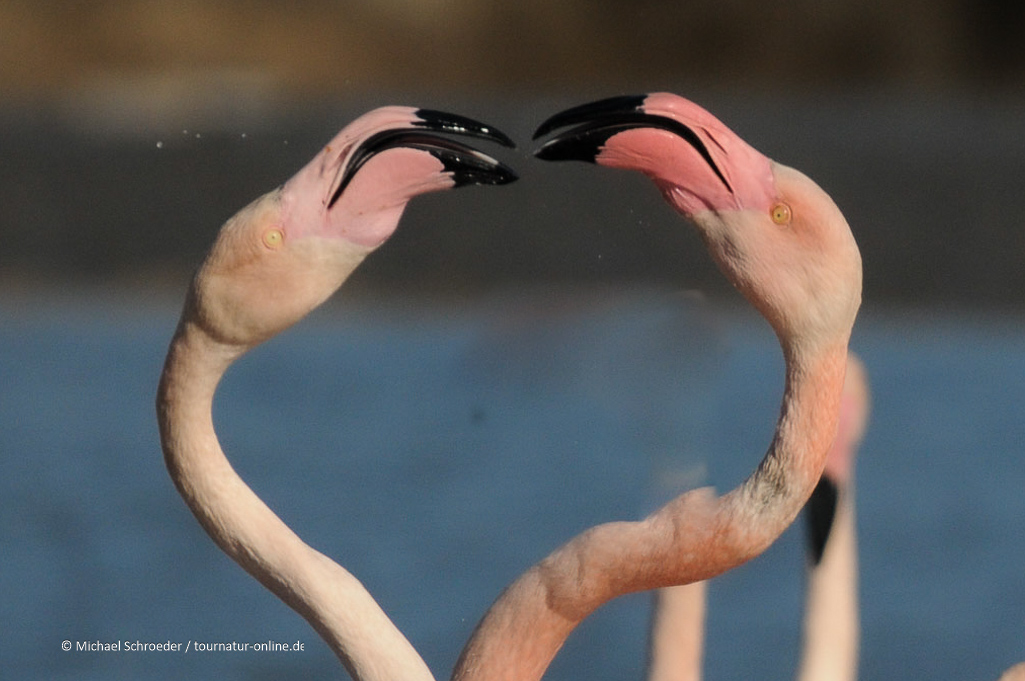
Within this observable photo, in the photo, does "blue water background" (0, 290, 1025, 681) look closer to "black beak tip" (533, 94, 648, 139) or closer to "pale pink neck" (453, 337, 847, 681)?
"pale pink neck" (453, 337, 847, 681)

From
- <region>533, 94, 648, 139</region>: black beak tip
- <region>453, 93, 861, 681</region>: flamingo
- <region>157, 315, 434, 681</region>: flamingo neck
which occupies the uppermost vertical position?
<region>533, 94, 648, 139</region>: black beak tip

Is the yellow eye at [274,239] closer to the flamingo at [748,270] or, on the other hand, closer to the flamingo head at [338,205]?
the flamingo head at [338,205]

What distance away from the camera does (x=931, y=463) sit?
1172 cm

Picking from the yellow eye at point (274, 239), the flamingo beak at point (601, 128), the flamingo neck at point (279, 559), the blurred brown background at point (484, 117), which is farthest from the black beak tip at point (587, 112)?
the blurred brown background at point (484, 117)

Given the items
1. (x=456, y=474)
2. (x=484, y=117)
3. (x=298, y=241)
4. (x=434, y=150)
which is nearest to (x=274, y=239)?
(x=298, y=241)

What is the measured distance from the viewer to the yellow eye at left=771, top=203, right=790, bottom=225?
2586 millimetres

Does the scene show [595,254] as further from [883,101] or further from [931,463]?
[883,101]

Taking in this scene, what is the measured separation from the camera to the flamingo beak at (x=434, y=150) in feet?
8.45

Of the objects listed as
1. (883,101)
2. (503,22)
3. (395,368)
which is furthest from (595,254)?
(503,22)

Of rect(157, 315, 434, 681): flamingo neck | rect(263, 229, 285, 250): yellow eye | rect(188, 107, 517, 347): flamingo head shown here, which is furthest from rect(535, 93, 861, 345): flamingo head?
rect(157, 315, 434, 681): flamingo neck

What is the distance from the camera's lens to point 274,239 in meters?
2.59

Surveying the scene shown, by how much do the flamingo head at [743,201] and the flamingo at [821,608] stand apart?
1259mm

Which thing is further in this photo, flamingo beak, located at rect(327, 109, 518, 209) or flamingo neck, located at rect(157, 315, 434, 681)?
flamingo neck, located at rect(157, 315, 434, 681)

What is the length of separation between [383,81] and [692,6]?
11.1 feet
